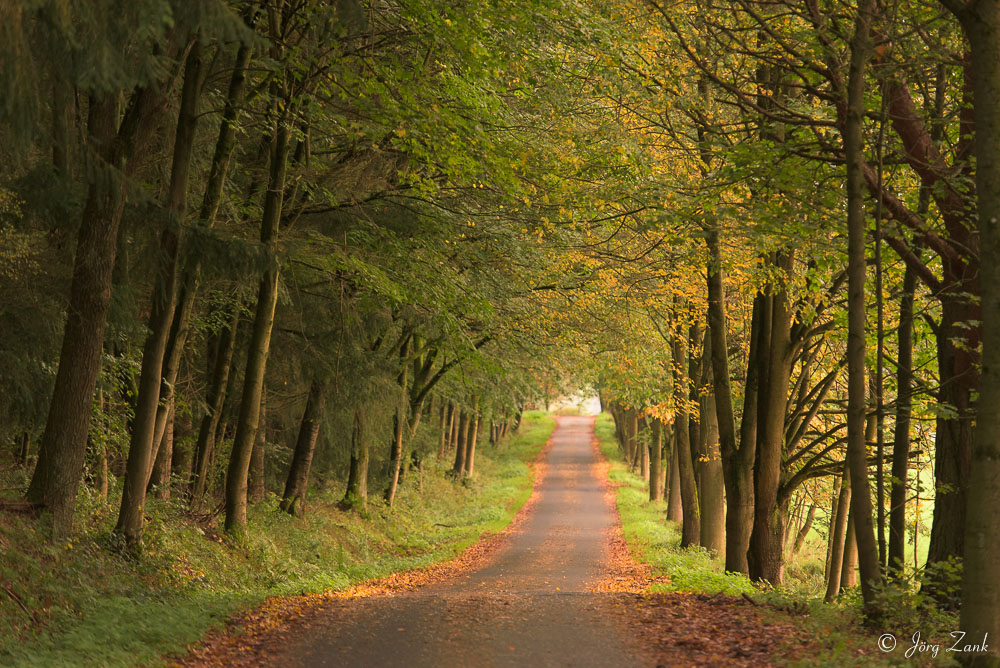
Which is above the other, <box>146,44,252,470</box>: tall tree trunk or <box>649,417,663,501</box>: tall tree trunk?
<box>146,44,252,470</box>: tall tree trunk

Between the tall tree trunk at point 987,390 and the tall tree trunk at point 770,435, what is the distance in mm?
7440

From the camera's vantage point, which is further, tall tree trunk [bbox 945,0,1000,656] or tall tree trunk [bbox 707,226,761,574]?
tall tree trunk [bbox 707,226,761,574]

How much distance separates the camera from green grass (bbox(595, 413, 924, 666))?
6.58m

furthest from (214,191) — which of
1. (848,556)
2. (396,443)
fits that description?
(848,556)

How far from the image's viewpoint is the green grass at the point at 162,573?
689 cm

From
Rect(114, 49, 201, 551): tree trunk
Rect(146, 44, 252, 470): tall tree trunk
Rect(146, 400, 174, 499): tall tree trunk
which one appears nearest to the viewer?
Rect(114, 49, 201, 551): tree trunk

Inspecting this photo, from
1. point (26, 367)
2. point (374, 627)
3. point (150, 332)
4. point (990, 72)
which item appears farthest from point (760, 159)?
point (26, 367)

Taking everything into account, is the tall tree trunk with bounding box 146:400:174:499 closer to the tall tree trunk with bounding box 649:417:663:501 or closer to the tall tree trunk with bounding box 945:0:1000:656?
the tall tree trunk with bounding box 945:0:1000:656

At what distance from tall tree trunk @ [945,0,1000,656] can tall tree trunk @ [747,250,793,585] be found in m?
7.44

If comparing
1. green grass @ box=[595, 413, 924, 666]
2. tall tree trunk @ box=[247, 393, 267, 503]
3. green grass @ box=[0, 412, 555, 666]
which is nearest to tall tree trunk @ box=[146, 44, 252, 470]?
green grass @ box=[0, 412, 555, 666]

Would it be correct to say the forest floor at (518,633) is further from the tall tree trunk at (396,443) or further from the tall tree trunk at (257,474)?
the tall tree trunk at (396,443)

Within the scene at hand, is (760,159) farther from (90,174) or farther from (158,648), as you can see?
(158,648)

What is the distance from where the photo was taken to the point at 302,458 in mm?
18688

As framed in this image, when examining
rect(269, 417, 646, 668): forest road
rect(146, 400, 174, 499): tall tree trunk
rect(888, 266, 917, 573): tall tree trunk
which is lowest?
rect(269, 417, 646, 668): forest road
